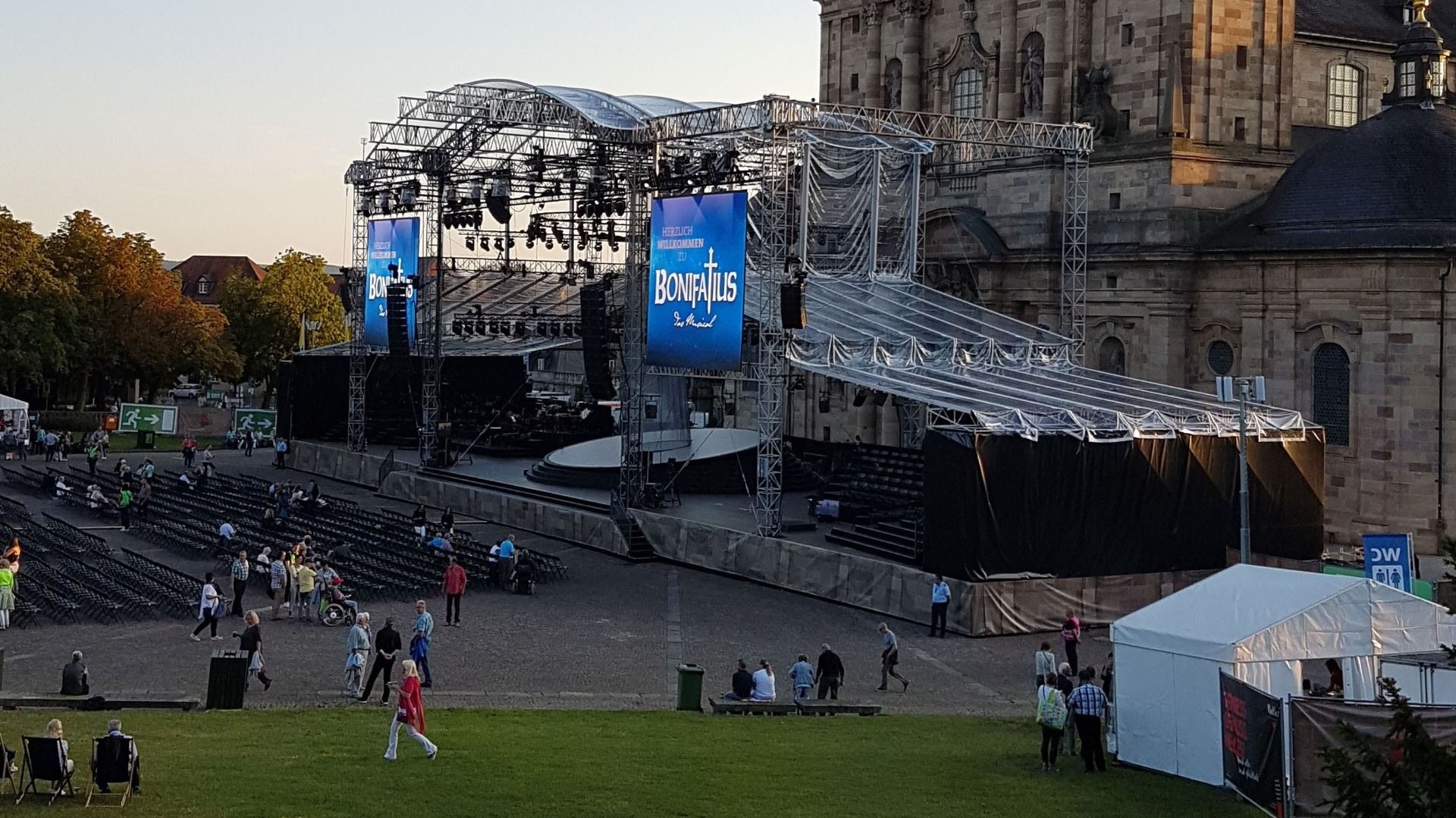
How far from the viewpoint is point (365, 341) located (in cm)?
5903

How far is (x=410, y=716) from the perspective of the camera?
Answer: 19.7m

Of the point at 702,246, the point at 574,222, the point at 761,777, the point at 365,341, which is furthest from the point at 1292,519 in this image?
the point at 365,341

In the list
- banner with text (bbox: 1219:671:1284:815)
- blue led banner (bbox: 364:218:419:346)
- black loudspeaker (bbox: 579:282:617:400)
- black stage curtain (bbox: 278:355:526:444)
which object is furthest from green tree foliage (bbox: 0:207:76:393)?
banner with text (bbox: 1219:671:1284:815)

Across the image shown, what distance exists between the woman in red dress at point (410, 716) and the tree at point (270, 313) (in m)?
77.5

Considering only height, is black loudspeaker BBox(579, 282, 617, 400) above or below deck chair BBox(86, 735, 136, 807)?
above

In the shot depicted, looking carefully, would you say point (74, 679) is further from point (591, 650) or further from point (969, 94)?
point (969, 94)

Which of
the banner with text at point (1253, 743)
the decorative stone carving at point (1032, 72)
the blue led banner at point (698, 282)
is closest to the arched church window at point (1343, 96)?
the decorative stone carving at point (1032, 72)

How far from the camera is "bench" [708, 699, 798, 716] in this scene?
24.3 meters

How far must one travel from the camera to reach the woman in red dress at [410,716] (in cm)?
1958

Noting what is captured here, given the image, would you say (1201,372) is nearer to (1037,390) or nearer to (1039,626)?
(1037,390)

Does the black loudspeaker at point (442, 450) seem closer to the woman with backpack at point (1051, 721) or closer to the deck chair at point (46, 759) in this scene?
the woman with backpack at point (1051, 721)

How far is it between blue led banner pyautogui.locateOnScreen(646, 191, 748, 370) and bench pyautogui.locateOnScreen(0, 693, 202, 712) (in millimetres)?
17977

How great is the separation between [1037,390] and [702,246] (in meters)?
8.19

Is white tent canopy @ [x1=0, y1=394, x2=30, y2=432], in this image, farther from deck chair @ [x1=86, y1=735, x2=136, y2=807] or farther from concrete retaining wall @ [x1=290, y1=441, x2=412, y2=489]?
deck chair @ [x1=86, y1=735, x2=136, y2=807]
